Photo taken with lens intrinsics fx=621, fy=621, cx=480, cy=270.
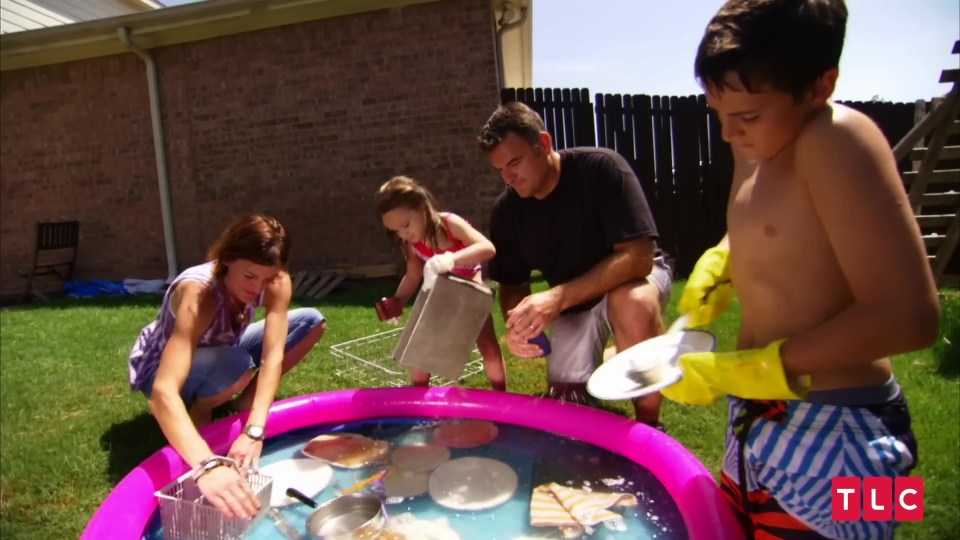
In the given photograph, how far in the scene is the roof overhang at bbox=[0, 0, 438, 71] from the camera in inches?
265

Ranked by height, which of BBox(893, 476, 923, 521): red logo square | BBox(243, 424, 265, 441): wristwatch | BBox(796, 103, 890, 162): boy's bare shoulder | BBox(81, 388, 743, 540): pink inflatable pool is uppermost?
BBox(796, 103, 890, 162): boy's bare shoulder

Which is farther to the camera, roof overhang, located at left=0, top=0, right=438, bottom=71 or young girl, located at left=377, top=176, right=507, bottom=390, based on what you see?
roof overhang, located at left=0, top=0, right=438, bottom=71

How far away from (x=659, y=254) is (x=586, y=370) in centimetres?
64

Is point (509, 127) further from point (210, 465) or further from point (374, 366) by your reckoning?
point (374, 366)

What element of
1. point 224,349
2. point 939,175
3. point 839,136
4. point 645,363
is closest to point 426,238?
point 224,349

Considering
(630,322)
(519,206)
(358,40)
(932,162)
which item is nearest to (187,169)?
(358,40)

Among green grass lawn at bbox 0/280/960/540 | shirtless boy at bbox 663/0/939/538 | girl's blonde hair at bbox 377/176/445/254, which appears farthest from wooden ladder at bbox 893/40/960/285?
shirtless boy at bbox 663/0/939/538

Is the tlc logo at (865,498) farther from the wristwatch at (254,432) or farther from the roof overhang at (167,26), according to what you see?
the roof overhang at (167,26)

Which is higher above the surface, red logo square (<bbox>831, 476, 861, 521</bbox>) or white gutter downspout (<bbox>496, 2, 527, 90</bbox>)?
white gutter downspout (<bbox>496, 2, 527, 90</bbox>)

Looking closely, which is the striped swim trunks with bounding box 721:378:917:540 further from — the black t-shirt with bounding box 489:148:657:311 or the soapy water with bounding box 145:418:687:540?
the black t-shirt with bounding box 489:148:657:311

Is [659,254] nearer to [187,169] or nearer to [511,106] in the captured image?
[511,106]

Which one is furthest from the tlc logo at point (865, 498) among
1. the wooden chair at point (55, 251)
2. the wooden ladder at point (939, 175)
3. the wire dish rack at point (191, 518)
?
the wooden chair at point (55, 251)

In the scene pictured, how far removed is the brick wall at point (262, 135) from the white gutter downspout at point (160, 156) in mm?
86

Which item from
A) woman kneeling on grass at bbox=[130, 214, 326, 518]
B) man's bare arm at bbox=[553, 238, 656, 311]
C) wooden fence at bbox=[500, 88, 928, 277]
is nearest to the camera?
woman kneeling on grass at bbox=[130, 214, 326, 518]
